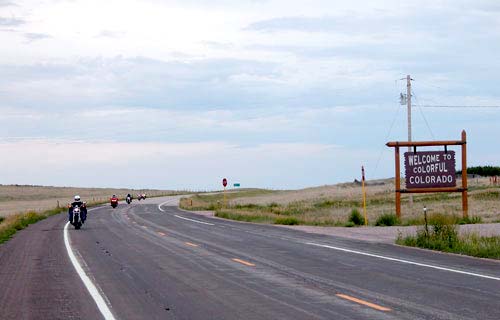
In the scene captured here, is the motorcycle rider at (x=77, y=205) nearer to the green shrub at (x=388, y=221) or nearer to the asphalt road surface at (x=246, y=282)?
the asphalt road surface at (x=246, y=282)

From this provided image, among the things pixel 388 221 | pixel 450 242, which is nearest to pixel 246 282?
pixel 450 242

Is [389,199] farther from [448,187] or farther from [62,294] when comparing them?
[62,294]

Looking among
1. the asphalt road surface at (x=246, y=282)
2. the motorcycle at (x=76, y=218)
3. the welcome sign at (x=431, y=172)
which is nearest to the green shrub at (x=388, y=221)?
the welcome sign at (x=431, y=172)

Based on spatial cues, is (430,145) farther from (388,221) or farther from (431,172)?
(388,221)

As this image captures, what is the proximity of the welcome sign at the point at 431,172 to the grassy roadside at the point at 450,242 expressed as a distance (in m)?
12.6

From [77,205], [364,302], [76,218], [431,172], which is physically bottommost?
[364,302]

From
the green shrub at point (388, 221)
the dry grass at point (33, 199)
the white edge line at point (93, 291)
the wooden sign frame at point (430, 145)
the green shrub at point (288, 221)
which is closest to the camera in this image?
the white edge line at point (93, 291)

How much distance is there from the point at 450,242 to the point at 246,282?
911 centimetres

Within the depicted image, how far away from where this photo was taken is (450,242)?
856 inches

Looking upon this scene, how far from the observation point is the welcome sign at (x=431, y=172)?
120ft

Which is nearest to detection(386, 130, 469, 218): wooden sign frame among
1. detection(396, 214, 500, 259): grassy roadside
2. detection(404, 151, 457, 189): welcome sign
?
detection(404, 151, 457, 189): welcome sign

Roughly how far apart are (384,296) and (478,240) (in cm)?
1029

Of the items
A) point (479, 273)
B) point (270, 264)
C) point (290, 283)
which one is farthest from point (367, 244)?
point (290, 283)

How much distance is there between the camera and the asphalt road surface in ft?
36.9
